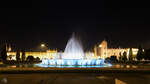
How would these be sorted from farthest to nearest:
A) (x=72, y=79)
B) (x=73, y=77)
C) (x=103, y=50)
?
(x=103, y=50), (x=73, y=77), (x=72, y=79)

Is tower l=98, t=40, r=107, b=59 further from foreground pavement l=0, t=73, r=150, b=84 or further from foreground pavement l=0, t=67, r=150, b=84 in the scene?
foreground pavement l=0, t=73, r=150, b=84

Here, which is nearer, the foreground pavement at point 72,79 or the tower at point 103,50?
the foreground pavement at point 72,79

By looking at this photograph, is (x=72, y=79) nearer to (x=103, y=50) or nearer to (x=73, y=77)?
(x=73, y=77)

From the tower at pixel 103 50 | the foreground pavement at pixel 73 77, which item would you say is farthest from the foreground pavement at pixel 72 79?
the tower at pixel 103 50

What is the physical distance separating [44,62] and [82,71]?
13153 mm

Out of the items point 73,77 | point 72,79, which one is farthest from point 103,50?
point 72,79

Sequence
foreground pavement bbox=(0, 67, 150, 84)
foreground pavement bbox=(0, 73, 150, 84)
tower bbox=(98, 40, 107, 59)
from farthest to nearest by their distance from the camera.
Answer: tower bbox=(98, 40, 107, 59)
foreground pavement bbox=(0, 67, 150, 84)
foreground pavement bbox=(0, 73, 150, 84)

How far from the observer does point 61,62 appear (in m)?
28.2

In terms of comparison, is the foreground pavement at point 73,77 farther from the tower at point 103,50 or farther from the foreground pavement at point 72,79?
the tower at point 103,50

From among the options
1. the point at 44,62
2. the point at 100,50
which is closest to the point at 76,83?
the point at 44,62

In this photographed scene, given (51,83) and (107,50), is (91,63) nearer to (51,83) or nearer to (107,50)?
(51,83)

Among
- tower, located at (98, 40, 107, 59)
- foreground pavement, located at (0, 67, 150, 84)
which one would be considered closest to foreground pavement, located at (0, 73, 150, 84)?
foreground pavement, located at (0, 67, 150, 84)

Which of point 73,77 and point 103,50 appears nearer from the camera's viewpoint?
point 73,77

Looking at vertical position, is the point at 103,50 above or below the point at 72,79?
above
